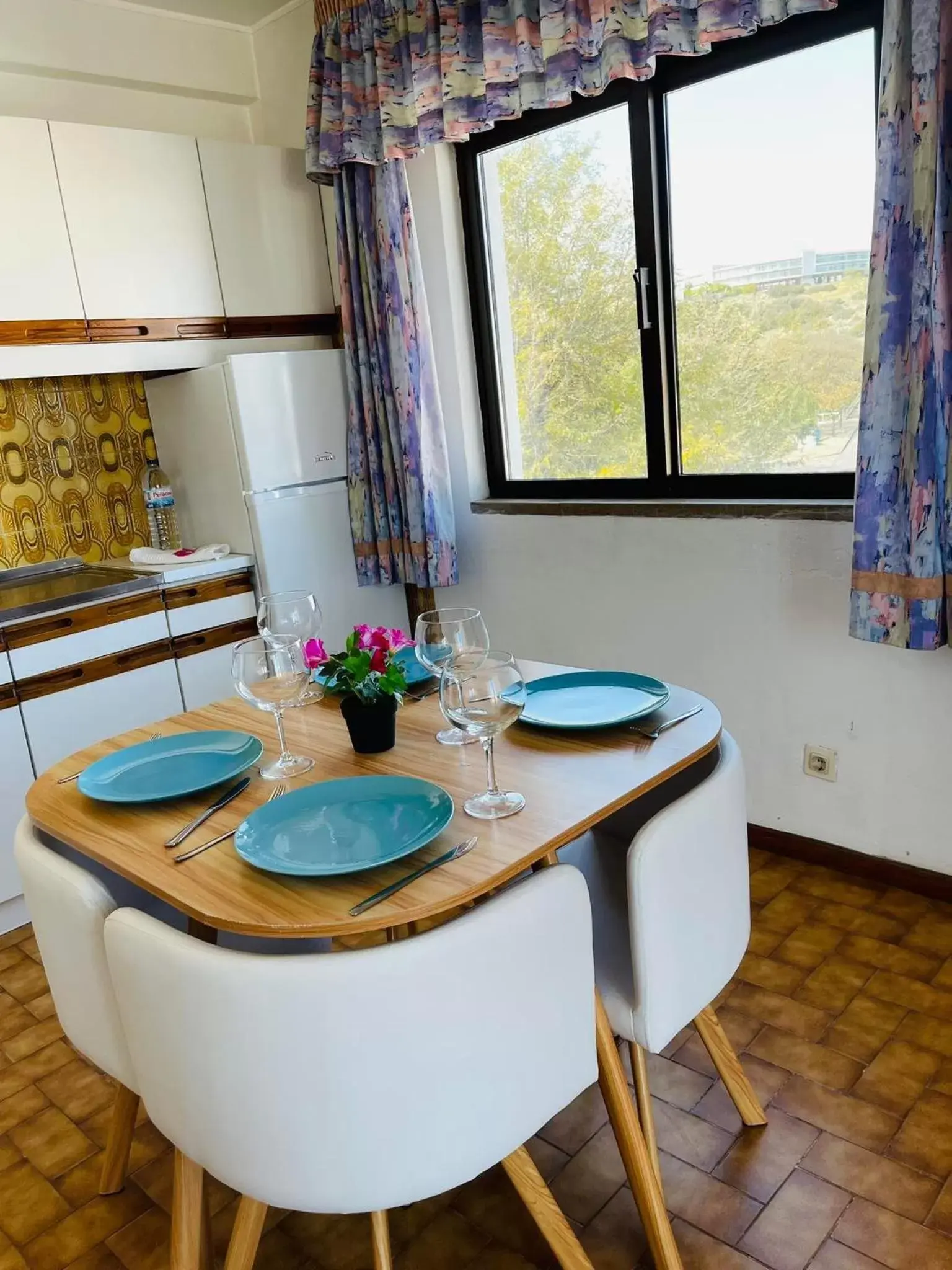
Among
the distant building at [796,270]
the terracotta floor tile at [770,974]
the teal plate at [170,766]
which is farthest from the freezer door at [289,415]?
the terracotta floor tile at [770,974]

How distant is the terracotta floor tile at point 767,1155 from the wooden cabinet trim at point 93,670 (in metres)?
2.12

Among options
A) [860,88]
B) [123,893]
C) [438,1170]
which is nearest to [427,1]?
[860,88]

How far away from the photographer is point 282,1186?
1.13m

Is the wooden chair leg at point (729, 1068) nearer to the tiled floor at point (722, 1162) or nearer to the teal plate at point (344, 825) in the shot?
the tiled floor at point (722, 1162)

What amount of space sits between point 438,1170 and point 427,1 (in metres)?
2.84

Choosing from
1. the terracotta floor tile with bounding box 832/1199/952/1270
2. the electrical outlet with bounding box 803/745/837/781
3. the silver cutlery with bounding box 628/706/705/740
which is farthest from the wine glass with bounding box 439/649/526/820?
the electrical outlet with bounding box 803/745/837/781

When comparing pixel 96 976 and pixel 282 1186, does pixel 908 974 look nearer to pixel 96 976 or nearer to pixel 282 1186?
pixel 282 1186

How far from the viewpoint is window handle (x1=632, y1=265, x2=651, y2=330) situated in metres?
2.62

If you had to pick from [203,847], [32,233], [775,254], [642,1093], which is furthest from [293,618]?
[32,233]

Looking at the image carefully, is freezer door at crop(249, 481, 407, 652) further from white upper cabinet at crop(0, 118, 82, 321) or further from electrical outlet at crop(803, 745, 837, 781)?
electrical outlet at crop(803, 745, 837, 781)

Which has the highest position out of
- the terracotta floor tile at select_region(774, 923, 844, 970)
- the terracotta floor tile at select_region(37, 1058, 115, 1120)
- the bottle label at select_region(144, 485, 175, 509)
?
the bottle label at select_region(144, 485, 175, 509)

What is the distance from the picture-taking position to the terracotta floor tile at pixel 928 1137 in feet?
5.15

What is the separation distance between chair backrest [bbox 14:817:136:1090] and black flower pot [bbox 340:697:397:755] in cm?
44

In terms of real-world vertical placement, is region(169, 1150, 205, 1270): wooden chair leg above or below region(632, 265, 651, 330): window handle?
below
